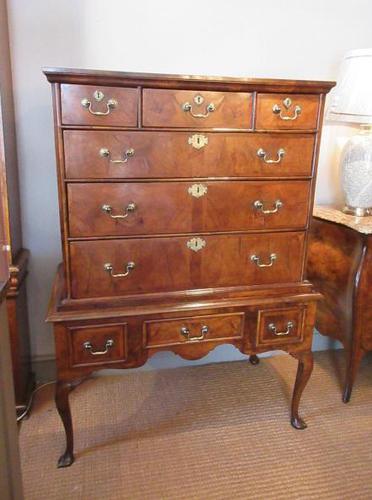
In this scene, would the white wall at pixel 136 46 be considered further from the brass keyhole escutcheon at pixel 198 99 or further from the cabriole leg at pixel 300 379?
the cabriole leg at pixel 300 379

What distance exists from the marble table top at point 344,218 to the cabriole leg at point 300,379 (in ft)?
1.80

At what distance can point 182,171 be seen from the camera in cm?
138

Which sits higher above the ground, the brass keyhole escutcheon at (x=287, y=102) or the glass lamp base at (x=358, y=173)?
the brass keyhole escutcheon at (x=287, y=102)

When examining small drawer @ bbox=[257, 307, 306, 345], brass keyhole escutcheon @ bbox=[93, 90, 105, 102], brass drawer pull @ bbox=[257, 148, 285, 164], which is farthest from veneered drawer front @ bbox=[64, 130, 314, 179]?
small drawer @ bbox=[257, 307, 306, 345]

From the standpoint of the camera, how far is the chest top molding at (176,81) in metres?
1.20

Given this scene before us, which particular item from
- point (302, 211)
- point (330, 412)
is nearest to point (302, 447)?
point (330, 412)

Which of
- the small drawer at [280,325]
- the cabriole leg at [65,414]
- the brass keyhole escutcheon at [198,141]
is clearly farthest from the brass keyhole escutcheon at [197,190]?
the cabriole leg at [65,414]

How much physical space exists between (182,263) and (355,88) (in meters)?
1.04

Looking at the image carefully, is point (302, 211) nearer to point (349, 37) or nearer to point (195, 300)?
point (195, 300)

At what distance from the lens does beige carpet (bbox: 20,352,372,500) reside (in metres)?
1.44

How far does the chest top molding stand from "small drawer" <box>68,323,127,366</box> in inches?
31.1

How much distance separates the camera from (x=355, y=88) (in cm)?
169

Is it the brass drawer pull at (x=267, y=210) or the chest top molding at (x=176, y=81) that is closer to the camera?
the chest top molding at (x=176, y=81)

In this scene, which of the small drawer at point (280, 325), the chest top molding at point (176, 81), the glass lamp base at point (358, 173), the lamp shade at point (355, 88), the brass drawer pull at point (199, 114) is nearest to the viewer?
the chest top molding at point (176, 81)
